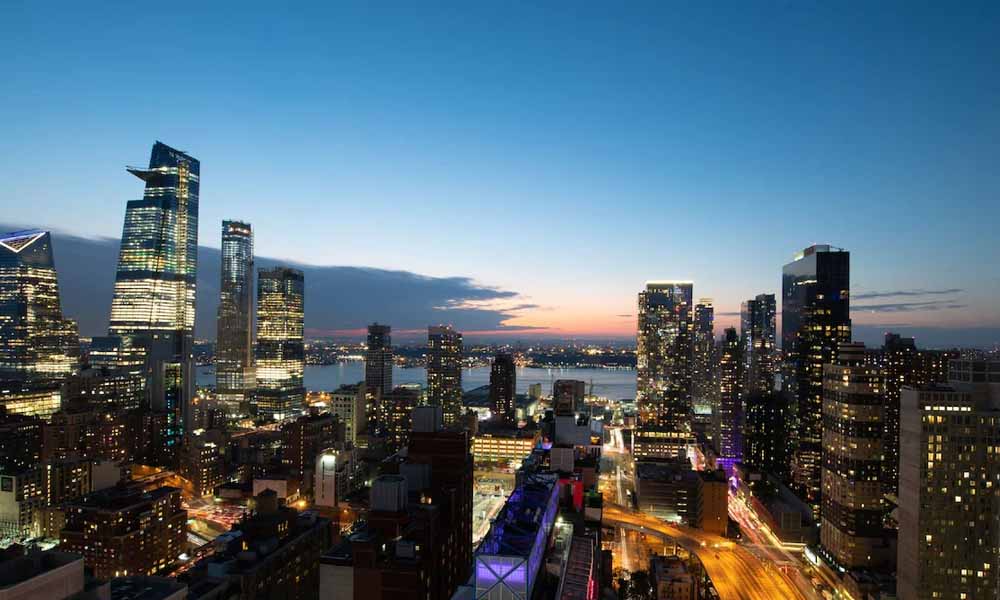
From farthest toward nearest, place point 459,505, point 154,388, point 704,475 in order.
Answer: point 154,388 < point 704,475 < point 459,505

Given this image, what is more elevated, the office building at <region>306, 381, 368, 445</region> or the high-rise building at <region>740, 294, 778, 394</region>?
the high-rise building at <region>740, 294, 778, 394</region>

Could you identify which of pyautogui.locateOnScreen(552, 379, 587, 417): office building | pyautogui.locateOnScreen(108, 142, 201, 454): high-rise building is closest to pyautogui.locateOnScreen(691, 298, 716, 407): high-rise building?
pyautogui.locateOnScreen(552, 379, 587, 417): office building

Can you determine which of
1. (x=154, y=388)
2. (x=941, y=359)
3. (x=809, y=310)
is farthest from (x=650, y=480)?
(x=154, y=388)

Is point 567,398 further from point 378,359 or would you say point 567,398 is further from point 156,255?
point 156,255

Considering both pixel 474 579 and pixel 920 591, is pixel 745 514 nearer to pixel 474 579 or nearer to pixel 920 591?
pixel 920 591

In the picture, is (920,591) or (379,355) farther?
(379,355)

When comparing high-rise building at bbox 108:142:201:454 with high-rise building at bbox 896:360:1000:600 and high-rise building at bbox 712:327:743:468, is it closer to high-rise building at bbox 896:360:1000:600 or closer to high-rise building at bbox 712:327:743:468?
high-rise building at bbox 712:327:743:468
